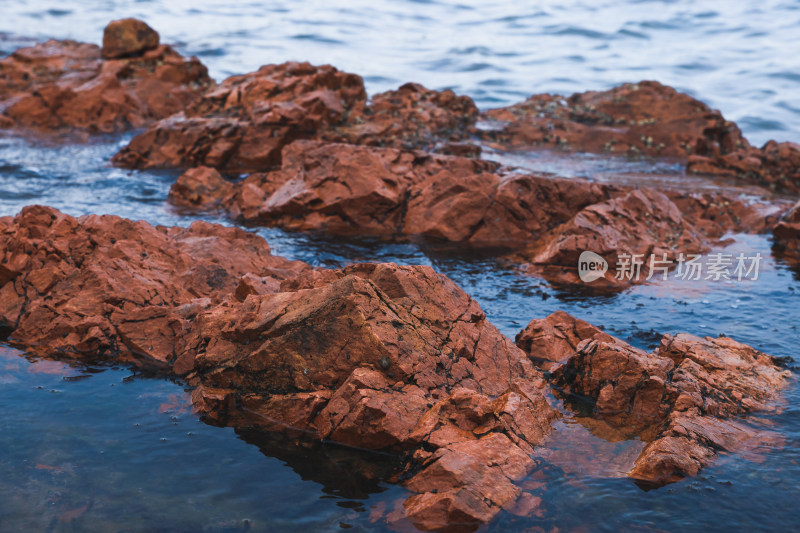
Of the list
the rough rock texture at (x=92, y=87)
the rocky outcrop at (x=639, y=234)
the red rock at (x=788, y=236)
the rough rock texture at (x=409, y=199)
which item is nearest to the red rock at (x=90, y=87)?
the rough rock texture at (x=92, y=87)

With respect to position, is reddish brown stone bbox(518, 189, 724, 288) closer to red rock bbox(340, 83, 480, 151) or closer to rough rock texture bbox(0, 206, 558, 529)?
rough rock texture bbox(0, 206, 558, 529)

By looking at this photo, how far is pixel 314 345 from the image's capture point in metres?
6.31

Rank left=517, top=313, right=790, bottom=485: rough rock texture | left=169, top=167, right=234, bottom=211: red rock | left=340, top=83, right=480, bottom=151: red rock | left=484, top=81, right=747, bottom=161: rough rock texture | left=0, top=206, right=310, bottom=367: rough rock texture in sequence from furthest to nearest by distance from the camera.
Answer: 1. left=484, top=81, right=747, bottom=161: rough rock texture
2. left=340, top=83, right=480, bottom=151: red rock
3. left=169, top=167, right=234, bottom=211: red rock
4. left=0, top=206, right=310, bottom=367: rough rock texture
5. left=517, top=313, right=790, bottom=485: rough rock texture

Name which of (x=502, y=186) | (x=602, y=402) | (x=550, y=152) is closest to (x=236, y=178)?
(x=502, y=186)

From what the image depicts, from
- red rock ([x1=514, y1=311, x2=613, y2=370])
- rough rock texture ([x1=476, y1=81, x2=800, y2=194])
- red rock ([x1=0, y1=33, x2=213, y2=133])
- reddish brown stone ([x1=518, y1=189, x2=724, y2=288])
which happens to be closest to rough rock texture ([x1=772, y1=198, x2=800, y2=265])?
reddish brown stone ([x1=518, y1=189, x2=724, y2=288])

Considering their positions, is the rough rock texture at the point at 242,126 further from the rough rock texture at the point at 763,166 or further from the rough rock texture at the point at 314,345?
the rough rock texture at the point at 763,166

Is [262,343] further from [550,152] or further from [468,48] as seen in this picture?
[468,48]

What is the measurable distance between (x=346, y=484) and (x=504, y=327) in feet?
11.6

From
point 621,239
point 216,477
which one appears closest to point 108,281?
point 216,477

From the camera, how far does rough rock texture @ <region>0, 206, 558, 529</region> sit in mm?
5684

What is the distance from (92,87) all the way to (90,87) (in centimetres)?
6

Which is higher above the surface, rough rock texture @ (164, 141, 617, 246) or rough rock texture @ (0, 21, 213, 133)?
rough rock texture @ (0, 21, 213, 133)

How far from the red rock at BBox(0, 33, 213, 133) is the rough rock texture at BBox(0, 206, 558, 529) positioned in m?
10.4

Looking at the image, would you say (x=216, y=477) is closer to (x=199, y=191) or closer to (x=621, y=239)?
(x=621, y=239)
